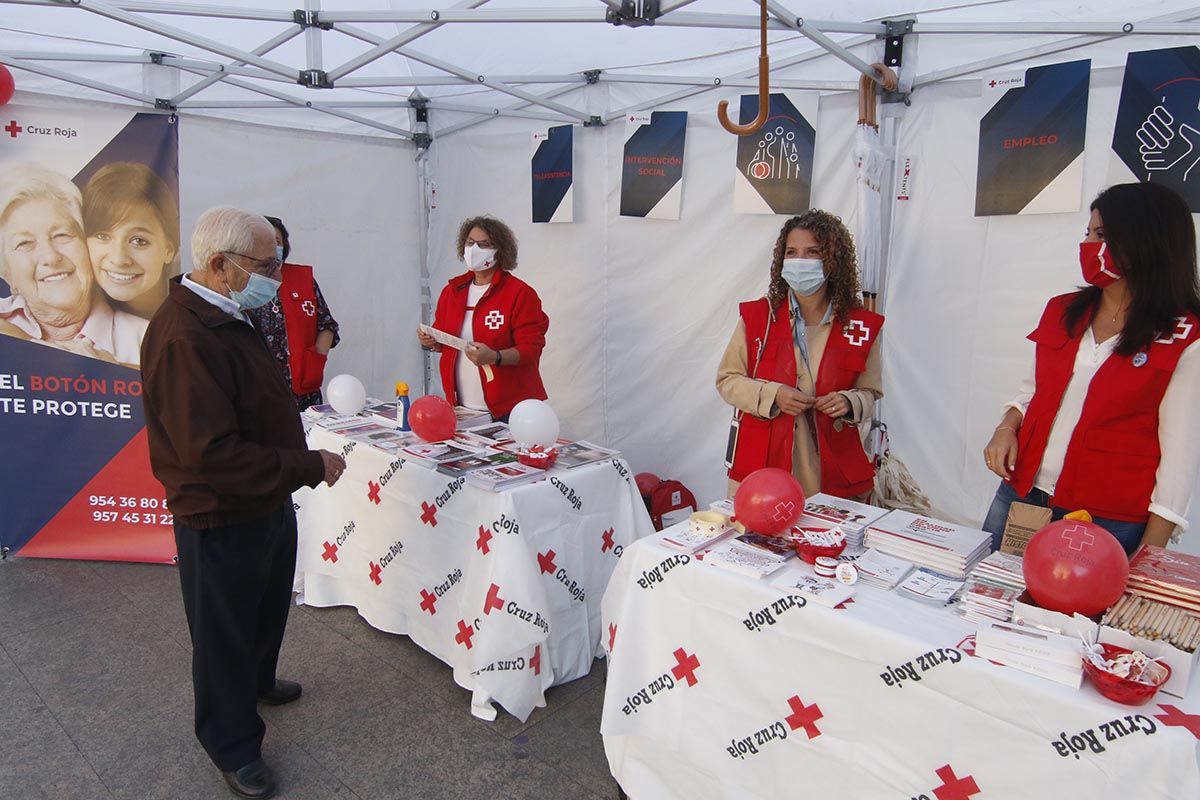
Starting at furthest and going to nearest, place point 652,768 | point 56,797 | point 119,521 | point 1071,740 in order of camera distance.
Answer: point 119,521
point 56,797
point 652,768
point 1071,740

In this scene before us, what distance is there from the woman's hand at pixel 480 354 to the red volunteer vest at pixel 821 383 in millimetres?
1079

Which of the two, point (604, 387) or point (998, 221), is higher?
point (998, 221)

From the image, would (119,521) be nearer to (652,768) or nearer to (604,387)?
(604,387)

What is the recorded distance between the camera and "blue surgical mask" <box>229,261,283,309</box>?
71.0 inches

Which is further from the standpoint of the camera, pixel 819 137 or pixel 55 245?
pixel 55 245

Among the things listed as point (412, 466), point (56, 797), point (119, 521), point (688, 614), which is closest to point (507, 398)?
point (412, 466)

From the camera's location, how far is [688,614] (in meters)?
1.59

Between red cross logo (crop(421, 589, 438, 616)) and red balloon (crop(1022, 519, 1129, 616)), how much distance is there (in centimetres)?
185

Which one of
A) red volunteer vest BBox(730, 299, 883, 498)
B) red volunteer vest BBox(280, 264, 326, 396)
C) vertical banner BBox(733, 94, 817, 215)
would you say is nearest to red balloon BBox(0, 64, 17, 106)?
red volunteer vest BBox(280, 264, 326, 396)

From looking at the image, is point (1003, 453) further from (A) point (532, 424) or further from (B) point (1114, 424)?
(A) point (532, 424)

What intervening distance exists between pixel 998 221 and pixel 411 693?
8.85 feet

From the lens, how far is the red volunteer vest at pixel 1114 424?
5.13 feet

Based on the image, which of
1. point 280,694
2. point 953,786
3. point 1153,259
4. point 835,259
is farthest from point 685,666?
point 280,694

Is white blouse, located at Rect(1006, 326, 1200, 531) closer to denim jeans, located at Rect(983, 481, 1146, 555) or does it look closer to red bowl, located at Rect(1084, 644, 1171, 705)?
denim jeans, located at Rect(983, 481, 1146, 555)
